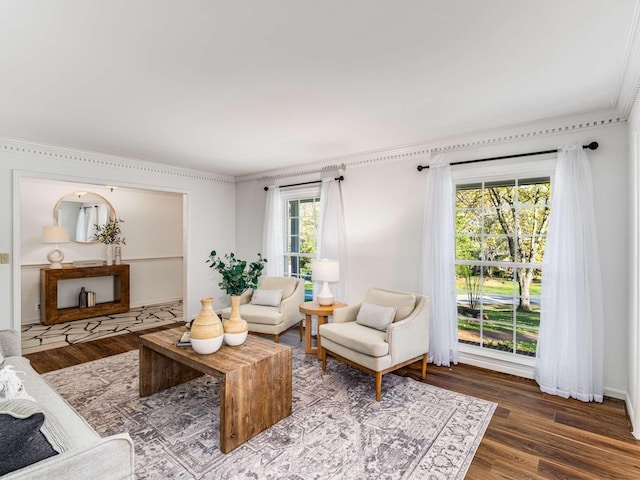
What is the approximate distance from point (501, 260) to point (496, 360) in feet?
3.37

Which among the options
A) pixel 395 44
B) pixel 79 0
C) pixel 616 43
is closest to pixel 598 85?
pixel 616 43

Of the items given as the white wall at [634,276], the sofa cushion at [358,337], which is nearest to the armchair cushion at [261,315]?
the sofa cushion at [358,337]

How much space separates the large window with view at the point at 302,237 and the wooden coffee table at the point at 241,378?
7.51ft

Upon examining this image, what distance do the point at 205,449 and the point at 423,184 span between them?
3217 mm

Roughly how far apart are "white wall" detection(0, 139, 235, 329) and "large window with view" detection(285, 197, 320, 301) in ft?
4.16

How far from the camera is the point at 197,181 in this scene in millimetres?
5340

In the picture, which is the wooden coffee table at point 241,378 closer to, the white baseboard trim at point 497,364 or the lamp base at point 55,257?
the white baseboard trim at point 497,364

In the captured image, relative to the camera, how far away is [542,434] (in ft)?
7.60

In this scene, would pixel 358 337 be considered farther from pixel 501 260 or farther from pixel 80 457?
pixel 80 457

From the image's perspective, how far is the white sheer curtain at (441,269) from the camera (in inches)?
A: 137

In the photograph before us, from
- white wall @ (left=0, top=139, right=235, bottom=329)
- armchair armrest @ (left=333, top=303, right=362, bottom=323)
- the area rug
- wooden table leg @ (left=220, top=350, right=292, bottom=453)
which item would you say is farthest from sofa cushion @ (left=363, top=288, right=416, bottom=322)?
white wall @ (left=0, top=139, right=235, bottom=329)

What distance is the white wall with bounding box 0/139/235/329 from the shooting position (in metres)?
3.64

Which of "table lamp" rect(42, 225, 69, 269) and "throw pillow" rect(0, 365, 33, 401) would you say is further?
"table lamp" rect(42, 225, 69, 269)

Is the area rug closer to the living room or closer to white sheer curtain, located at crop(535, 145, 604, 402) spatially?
white sheer curtain, located at crop(535, 145, 604, 402)
